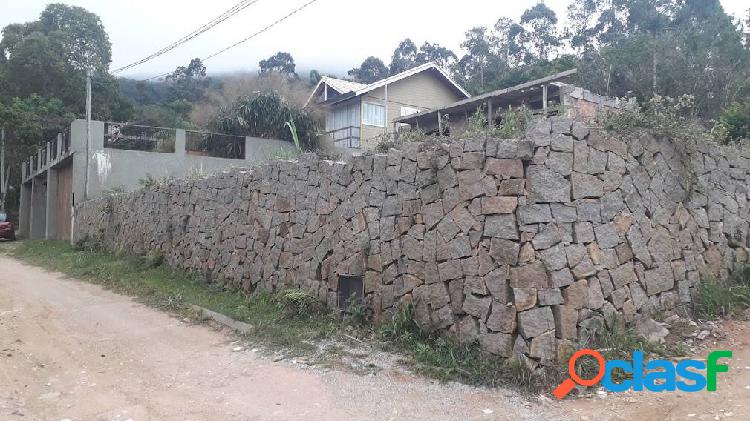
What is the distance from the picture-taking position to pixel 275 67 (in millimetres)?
66062

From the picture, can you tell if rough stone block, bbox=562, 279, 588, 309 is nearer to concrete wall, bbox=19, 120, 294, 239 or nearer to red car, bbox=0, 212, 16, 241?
concrete wall, bbox=19, 120, 294, 239

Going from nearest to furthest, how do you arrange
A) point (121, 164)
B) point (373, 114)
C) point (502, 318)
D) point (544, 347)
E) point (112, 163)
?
point (544, 347), point (502, 318), point (112, 163), point (121, 164), point (373, 114)

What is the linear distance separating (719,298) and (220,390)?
6.19 meters

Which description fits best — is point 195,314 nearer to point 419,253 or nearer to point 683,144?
point 419,253

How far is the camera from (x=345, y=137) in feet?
81.8

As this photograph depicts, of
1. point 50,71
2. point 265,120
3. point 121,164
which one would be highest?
point 50,71

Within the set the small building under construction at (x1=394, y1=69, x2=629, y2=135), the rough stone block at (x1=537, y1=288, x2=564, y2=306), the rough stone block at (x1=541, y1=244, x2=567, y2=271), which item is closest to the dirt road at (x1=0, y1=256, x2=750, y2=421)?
the rough stone block at (x1=537, y1=288, x2=564, y2=306)

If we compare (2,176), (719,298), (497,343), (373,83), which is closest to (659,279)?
(719,298)

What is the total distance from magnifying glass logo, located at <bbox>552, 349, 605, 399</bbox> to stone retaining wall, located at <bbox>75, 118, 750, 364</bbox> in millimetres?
165

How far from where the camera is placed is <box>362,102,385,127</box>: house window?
24344 mm

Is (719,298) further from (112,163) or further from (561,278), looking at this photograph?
(112,163)

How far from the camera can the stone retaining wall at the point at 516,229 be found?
5.17 metres

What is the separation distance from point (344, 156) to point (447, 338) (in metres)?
3.54

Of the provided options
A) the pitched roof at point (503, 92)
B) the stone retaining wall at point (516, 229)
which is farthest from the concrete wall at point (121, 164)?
the stone retaining wall at point (516, 229)
